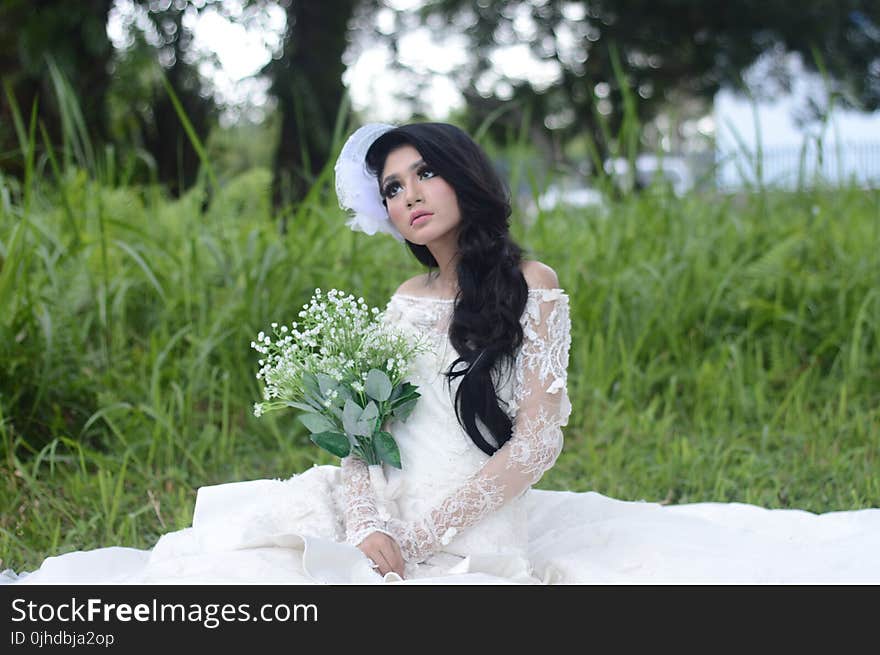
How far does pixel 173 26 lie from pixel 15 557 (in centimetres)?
509

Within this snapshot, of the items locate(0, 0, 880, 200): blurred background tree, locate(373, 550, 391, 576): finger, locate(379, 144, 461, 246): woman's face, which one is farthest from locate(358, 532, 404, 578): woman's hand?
locate(0, 0, 880, 200): blurred background tree

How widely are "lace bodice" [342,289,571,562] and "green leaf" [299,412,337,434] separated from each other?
0.13 meters

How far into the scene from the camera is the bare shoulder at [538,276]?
2.21m

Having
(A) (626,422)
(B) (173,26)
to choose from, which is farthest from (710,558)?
(B) (173,26)

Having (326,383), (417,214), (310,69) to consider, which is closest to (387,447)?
(326,383)

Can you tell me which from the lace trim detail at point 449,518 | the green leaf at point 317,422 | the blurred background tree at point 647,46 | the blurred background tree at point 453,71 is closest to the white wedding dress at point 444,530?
the lace trim detail at point 449,518

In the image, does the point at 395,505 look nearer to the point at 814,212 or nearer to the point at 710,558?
the point at 710,558

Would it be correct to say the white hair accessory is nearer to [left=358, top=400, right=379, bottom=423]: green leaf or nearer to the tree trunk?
[left=358, top=400, right=379, bottom=423]: green leaf

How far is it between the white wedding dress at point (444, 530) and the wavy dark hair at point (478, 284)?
0.14ft

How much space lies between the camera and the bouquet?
2.13 m

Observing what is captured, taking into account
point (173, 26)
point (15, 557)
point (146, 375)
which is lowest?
point (15, 557)

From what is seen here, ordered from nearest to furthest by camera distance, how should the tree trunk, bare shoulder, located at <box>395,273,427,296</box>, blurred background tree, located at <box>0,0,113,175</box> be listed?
1. bare shoulder, located at <box>395,273,427,296</box>
2. blurred background tree, located at <box>0,0,113,175</box>
3. the tree trunk

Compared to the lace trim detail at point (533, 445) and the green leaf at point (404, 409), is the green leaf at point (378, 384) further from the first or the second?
the lace trim detail at point (533, 445)

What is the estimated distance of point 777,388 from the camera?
4.15 meters
